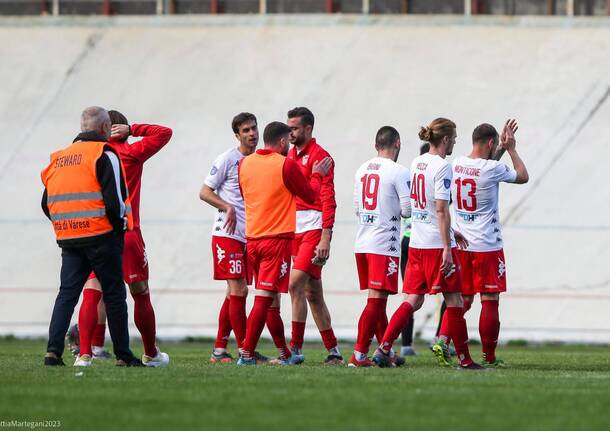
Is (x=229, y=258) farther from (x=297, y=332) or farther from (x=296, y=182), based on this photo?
(x=296, y=182)

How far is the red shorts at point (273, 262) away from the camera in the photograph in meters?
11.4

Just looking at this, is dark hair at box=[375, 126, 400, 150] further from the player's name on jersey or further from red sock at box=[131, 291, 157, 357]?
red sock at box=[131, 291, 157, 357]

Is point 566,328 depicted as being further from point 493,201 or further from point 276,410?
point 276,410

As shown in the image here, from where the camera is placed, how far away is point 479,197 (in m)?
12.0

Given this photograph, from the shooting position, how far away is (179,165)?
2334 centimetres

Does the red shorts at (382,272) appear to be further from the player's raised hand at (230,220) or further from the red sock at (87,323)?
the red sock at (87,323)

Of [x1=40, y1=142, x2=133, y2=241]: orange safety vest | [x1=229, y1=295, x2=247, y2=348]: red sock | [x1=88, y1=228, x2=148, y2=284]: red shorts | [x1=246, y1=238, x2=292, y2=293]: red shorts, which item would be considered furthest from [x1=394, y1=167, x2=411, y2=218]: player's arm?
[x1=40, y1=142, x2=133, y2=241]: orange safety vest

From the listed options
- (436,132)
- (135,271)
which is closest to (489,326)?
(436,132)

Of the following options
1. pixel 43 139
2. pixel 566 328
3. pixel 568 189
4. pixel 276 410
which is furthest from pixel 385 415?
pixel 43 139

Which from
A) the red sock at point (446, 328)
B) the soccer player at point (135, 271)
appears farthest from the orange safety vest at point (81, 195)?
the red sock at point (446, 328)

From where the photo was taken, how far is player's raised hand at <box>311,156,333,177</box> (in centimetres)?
1195

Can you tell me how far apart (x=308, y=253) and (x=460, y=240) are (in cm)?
138

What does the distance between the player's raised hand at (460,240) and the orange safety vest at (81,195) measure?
10.3ft

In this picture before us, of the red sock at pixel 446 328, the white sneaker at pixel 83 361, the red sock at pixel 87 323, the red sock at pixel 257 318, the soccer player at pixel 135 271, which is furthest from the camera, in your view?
the red sock at pixel 446 328
